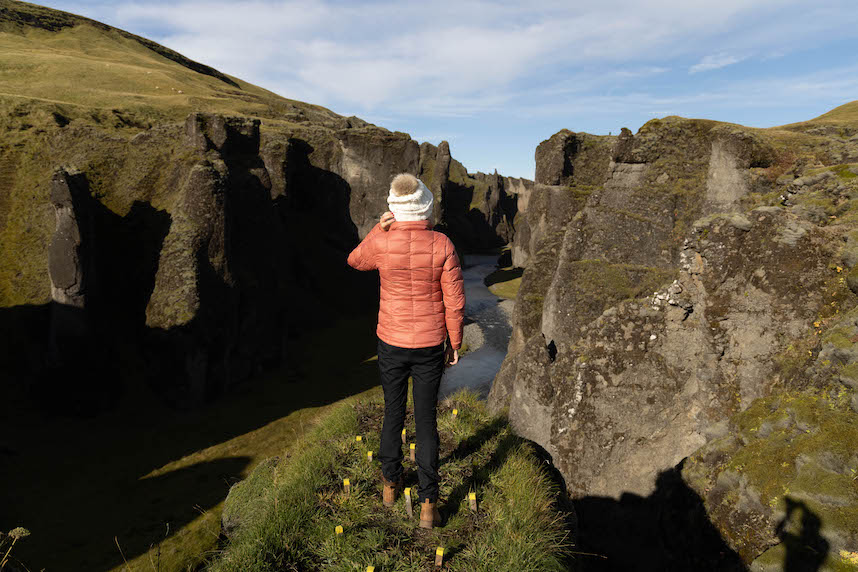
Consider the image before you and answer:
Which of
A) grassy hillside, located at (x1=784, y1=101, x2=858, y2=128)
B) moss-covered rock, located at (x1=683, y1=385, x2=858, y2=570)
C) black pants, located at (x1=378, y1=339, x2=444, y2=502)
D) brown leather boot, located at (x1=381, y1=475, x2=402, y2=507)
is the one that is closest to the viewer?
black pants, located at (x1=378, y1=339, x2=444, y2=502)

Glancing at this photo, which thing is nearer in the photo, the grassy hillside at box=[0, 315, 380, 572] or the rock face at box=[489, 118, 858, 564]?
the rock face at box=[489, 118, 858, 564]

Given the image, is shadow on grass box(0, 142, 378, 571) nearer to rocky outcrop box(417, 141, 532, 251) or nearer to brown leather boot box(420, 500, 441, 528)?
brown leather boot box(420, 500, 441, 528)

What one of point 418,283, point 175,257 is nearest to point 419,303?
point 418,283

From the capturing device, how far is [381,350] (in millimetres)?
4984

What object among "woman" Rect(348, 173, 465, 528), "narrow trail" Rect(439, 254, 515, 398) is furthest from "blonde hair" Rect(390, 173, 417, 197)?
"narrow trail" Rect(439, 254, 515, 398)

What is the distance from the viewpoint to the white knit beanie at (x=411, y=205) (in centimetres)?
459

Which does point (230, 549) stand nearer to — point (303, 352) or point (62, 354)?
point (62, 354)

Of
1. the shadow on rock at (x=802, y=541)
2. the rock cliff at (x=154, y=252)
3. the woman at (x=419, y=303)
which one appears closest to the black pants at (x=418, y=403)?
the woman at (x=419, y=303)

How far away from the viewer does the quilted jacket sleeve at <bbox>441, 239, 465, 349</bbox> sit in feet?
15.5

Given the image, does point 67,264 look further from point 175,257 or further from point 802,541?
point 802,541

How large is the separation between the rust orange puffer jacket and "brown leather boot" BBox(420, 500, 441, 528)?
1855 millimetres

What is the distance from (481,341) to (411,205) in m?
34.1

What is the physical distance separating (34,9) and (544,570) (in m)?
168

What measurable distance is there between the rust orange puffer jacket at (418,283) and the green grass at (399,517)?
217cm
